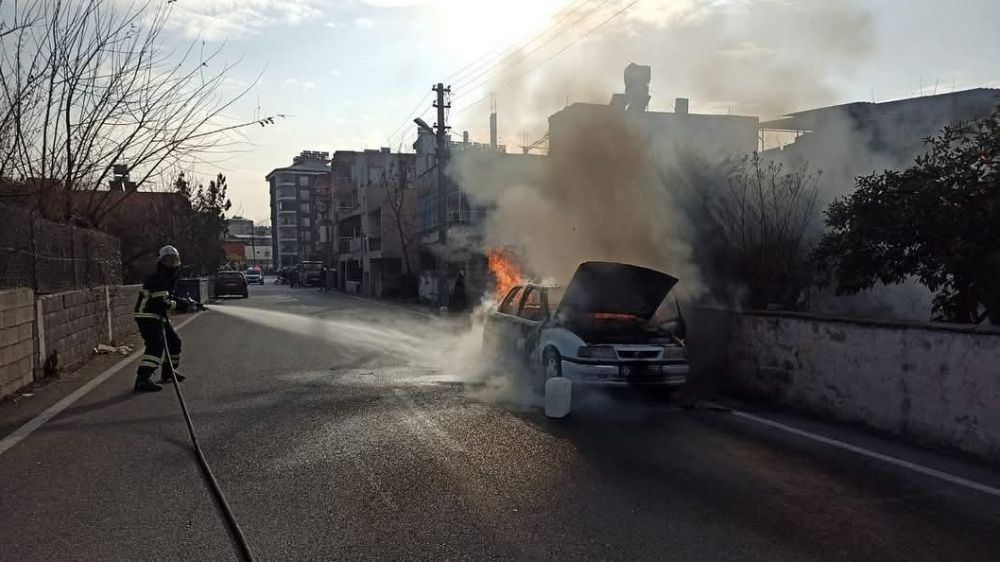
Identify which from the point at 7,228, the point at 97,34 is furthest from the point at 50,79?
the point at 7,228

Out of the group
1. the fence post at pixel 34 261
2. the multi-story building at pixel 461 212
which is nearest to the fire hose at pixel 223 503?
the fence post at pixel 34 261

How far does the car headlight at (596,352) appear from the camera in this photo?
294 inches

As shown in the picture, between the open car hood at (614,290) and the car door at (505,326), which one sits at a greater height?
the open car hood at (614,290)

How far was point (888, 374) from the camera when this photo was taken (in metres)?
6.39

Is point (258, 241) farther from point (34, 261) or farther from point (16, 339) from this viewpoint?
point (16, 339)

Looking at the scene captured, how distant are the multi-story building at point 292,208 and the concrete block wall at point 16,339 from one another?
114570mm

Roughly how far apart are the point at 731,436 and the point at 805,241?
17.0 feet

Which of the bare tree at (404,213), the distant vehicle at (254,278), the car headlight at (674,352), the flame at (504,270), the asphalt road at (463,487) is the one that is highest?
the bare tree at (404,213)

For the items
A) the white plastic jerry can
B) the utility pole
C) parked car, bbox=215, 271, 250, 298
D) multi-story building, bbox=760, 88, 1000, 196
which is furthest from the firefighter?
parked car, bbox=215, 271, 250, 298

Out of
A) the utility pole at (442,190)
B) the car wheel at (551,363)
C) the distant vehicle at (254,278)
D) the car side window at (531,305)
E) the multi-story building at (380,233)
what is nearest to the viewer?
the car wheel at (551,363)

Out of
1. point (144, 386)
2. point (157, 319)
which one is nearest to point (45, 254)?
point (157, 319)

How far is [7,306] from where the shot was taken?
7.78 metres

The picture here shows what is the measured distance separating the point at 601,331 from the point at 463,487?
3.56 meters

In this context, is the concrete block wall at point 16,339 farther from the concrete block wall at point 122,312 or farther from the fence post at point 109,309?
the concrete block wall at point 122,312
